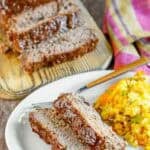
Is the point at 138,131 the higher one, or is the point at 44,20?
the point at 44,20

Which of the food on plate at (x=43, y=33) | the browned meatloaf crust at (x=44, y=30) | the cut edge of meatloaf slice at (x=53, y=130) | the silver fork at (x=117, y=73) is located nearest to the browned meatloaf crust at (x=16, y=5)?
the food on plate at (x=43, y=33)

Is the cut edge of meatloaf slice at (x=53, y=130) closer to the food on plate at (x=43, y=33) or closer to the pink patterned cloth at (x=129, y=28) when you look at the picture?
the food on plate at (x=43, y=33)

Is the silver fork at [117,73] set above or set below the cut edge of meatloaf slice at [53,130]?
above

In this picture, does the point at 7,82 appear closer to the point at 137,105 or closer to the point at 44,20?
the point at 44,20

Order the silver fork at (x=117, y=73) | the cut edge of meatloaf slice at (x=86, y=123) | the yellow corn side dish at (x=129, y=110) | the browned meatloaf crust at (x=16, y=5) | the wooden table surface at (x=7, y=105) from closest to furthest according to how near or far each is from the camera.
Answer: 1. the cut edge of meatloaf slice at (x=86, y=123)
2. the yellow corn side dish at (x=129, y=110)
3. the wooden table surface at (x=7, y=105)
4. the silver fork at (x=117, y=73)
5. the browned meatloaf crust at (x=16, y=5)

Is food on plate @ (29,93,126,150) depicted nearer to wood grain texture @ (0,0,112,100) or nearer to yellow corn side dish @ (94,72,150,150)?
yellow corn side dish @ (94,72,150,150)

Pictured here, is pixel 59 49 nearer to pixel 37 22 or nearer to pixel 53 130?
pixel 37 22

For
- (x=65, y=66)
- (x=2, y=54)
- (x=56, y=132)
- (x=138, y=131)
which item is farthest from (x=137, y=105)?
(x=2, y=54)
